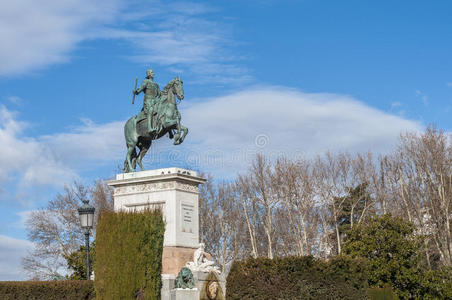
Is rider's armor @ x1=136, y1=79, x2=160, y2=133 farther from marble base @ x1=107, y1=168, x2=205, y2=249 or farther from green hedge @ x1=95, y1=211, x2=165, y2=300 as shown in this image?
green hedge @ x1=95, y1=211, x2=165, y2=300

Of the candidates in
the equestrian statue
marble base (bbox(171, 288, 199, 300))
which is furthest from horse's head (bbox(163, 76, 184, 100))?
marble base (bbox(171, 288, 199, 300))

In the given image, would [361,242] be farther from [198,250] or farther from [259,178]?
[259,178]

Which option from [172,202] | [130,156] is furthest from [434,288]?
[130,156]

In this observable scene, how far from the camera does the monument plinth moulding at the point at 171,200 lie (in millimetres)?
23188

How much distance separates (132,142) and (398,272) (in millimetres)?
12135

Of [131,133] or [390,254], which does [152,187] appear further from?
[390,254]

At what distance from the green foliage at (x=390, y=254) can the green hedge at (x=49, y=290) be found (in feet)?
40.7

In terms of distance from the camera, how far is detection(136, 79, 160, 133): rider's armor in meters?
25.8

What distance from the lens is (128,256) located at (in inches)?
626

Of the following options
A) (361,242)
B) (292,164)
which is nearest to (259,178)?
(292,164)

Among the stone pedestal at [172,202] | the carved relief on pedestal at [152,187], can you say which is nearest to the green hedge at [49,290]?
the stone pedestal at [172,202]

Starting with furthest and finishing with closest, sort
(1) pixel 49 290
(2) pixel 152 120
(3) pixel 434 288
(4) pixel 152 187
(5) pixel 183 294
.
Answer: (3) pixel 434 288
(2) pixel 152 120
(4) pixel 152 187
(5) pixel 183 294
(1) pixel 49 290

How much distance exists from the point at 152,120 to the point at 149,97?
3.36 feet

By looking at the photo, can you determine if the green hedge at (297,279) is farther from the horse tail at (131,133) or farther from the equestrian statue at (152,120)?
the horse tail at (131,133)
